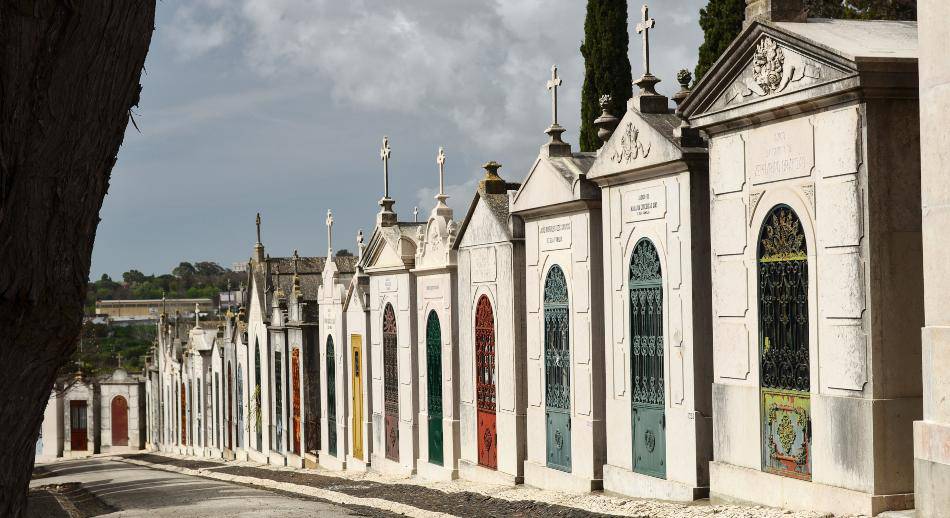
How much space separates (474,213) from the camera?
1666 centimetres

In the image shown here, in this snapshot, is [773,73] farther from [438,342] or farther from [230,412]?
[230,412]

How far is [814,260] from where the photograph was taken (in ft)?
31.4

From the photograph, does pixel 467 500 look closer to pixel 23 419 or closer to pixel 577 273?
pixel 577 273

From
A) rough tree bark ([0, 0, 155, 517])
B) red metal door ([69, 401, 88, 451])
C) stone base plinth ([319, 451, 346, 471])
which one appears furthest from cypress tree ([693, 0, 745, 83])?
red metal door ([69, 401, 88, 451])

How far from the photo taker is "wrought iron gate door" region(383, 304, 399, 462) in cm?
1995

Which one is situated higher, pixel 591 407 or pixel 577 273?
pixel 577 273

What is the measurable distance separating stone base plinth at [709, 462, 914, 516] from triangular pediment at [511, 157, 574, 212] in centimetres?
402

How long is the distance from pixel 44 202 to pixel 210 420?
3626 cm

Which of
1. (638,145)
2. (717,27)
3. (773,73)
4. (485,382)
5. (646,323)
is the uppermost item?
(717,27)

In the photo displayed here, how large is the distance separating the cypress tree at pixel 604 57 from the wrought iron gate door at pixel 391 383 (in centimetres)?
485

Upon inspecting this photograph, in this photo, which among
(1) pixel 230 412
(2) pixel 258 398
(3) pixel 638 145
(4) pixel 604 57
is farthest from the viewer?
(1) pixel 230 412

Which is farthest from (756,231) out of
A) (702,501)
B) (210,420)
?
(210,420)

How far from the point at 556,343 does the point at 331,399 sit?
34.0 ft

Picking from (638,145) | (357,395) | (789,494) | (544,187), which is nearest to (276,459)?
(357,395)
